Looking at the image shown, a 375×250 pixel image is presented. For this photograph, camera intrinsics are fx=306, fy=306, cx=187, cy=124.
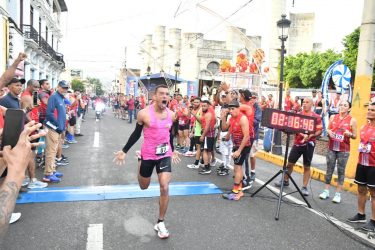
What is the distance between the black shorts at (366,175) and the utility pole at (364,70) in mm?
2869

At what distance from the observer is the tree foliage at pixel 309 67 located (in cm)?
3350

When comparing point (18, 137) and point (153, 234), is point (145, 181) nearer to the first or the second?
point (153, 234)

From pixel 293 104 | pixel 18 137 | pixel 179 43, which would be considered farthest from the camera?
pixel 179 43

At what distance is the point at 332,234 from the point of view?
4.36 metres

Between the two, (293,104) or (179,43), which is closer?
(293,104)

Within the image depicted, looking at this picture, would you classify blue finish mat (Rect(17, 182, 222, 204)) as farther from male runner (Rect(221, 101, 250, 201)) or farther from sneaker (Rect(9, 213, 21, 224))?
sneaker (Rect(9, 213, 21, 224))

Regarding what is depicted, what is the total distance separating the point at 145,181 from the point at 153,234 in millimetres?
749

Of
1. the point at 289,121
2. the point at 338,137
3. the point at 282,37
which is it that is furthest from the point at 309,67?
the point at 289,121

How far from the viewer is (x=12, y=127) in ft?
5.07

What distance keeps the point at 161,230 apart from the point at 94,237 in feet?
2.83

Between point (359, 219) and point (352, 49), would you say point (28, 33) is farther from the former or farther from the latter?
point (352, 49)

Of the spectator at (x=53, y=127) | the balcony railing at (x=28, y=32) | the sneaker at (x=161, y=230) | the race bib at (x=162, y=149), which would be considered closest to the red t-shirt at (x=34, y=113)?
the spectator at (x=53, y=127)

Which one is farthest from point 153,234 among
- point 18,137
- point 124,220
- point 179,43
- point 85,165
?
point 179,43

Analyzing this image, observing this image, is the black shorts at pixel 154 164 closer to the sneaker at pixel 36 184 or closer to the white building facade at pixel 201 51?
the sneaker at pixel 36 184
